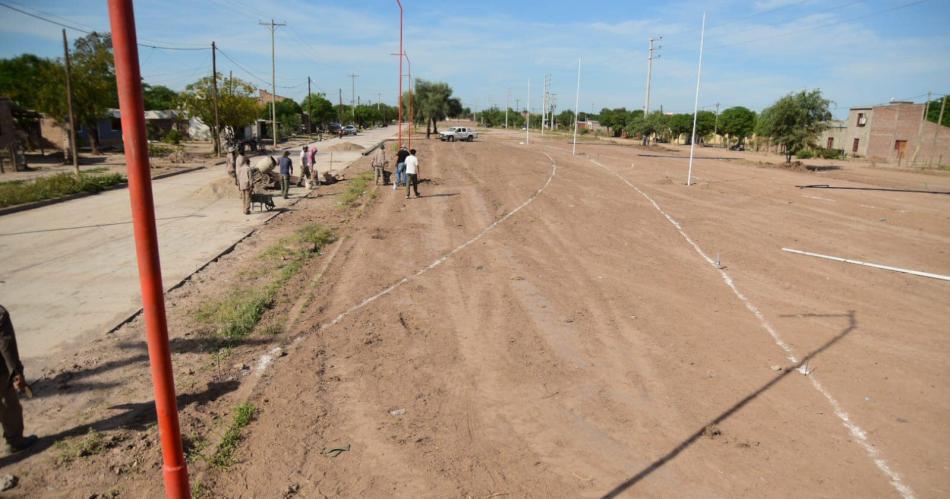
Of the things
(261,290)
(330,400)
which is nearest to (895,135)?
(261,290)

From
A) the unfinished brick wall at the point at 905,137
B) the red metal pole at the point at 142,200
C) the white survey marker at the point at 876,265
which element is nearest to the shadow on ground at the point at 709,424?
the red metal pole at the point at 142,200

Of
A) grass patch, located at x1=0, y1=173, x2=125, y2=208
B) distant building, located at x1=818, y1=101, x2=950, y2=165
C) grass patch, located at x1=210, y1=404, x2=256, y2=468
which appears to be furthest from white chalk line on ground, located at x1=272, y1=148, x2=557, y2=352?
distant building, located at x1=818, y1=101, x2=950, y2=165

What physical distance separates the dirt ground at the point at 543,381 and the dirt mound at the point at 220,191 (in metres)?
8.57

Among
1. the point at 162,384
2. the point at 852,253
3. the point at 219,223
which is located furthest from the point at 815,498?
the point at 219,223

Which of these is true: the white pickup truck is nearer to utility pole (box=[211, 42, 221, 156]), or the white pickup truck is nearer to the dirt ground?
utility pole (box=[211, 42, 221, 156])

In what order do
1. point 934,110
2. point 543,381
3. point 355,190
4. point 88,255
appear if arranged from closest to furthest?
point 543,381 < point 88,255 < point 355,190 < point 934,110

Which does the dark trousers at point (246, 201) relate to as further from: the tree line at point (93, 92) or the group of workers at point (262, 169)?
the tree line at point (93, 92)

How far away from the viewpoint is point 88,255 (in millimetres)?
12484

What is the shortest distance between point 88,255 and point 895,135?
2491 inches

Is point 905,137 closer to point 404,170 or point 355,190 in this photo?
point 404,170

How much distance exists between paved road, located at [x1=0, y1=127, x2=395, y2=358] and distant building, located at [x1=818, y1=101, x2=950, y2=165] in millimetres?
48623

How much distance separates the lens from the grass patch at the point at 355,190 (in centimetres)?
2091

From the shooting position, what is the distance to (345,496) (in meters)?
4.67

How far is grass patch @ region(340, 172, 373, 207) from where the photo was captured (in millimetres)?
20906
